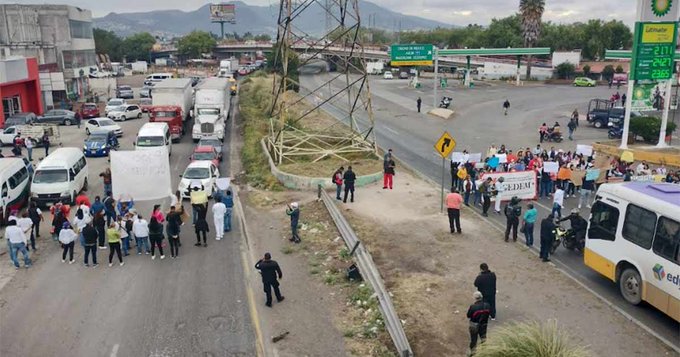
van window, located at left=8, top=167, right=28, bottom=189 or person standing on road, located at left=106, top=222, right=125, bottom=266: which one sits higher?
van window, located at left=8, top=167, right=28, bottom=189

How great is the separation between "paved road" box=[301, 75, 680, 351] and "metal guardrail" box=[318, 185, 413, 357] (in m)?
5.41

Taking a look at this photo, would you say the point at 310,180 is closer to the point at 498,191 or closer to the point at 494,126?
the point at 498,191

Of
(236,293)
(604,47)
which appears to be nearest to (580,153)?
(236,293)

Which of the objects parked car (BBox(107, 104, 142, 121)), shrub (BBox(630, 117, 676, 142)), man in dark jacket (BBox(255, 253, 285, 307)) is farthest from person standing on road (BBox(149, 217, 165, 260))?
parked car (BBox(107, 104, 142, 121))

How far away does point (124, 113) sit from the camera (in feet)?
160

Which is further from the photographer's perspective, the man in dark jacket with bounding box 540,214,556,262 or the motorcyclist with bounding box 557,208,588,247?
the motorcyclist with bounding box 557,208,588,247

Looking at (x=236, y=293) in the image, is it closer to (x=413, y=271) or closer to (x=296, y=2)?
(x=413, y=271)

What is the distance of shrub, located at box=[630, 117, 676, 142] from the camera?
35.8m

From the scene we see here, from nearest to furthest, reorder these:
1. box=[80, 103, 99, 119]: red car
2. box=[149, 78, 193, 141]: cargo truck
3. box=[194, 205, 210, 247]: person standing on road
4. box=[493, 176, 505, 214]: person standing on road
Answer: box=[194, 205, 210, 247]: person standing on road, box=[493, 176, 505, 214]: person standing on road, box=[149, 78, 193, 141]: cargo truck, box=[80, 103, 99, 119]: red car

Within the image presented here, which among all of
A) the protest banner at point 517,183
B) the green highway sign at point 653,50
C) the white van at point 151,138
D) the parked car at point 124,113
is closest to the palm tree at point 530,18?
the green highway sign at point 653,50

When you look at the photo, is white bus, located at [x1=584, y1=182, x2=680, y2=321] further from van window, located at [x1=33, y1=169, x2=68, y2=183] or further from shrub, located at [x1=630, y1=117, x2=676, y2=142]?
shrub, located at [x1=630, y1=117, x2=676, y2=142]

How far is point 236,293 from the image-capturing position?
14.6m

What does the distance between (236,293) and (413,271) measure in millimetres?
4700

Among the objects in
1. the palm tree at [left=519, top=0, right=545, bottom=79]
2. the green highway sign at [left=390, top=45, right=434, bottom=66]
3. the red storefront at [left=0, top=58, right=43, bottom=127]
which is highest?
the palm tree at [left=519, top=0, right=545, bottom=79]
